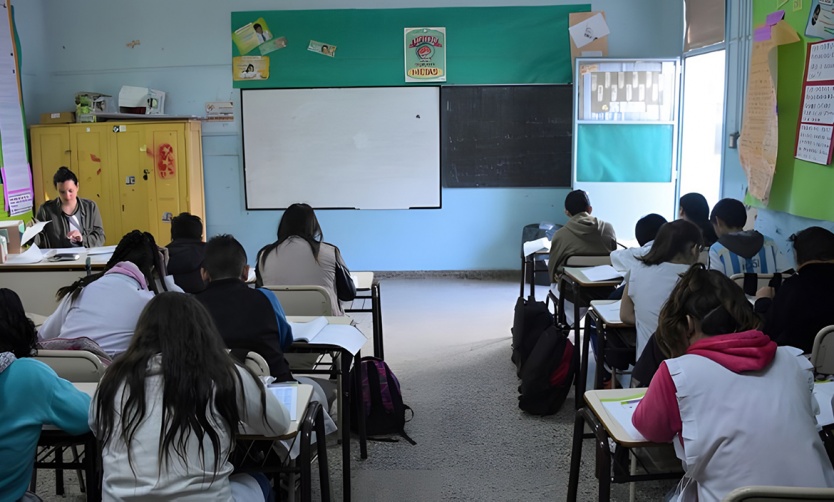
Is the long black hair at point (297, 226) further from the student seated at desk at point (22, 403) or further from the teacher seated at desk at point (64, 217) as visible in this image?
the teacher seated at desk at point (64, 217)

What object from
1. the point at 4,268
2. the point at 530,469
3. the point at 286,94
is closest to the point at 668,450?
the point at 530,469

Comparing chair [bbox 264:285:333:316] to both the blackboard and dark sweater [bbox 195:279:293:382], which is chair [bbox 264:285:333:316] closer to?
dark sweater [bbox 195:279:293:382]

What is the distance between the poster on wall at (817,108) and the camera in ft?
13.6

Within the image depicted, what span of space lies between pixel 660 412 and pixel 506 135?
5.86m

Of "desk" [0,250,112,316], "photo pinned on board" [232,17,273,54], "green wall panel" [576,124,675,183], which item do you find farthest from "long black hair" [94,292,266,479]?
"photo pinned on board" [232,17,273,54]

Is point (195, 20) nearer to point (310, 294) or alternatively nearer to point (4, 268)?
point (4, 268)

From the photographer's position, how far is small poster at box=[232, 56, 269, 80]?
7496 mm

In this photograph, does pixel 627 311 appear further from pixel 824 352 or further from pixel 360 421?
pixel 360 421

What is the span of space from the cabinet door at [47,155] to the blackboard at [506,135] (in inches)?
141

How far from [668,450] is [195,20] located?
653 cm

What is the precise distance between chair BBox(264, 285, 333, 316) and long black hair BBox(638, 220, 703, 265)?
1.50m

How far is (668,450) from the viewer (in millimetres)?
2504

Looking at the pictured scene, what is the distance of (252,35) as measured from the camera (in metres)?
7.49

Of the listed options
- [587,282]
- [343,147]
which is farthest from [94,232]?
[587,282]
